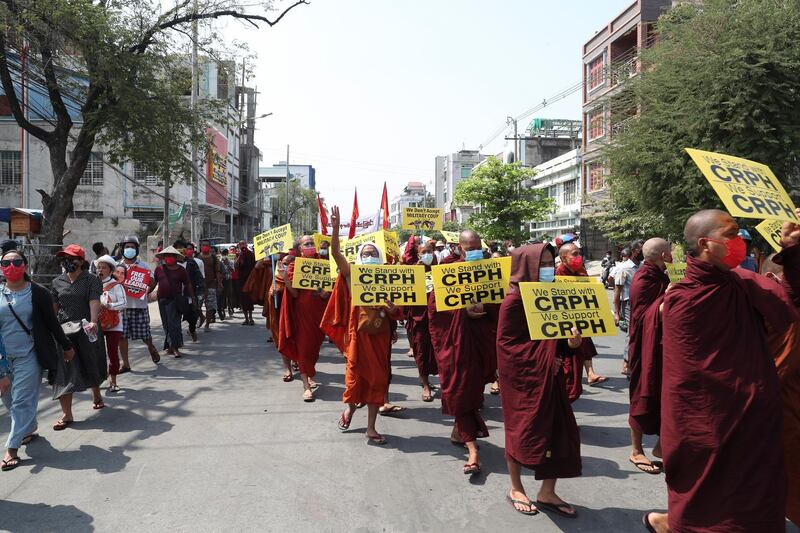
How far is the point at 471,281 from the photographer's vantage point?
4.92 metres

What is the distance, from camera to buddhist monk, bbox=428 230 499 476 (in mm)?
4645

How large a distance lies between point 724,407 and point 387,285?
307 centimetres

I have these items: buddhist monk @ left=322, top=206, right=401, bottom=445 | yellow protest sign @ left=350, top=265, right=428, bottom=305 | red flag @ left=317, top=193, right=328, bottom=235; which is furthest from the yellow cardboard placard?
red flag @ left=317, top=193, right=328, bottom=235

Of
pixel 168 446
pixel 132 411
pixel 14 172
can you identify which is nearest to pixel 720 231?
pixel 168 446

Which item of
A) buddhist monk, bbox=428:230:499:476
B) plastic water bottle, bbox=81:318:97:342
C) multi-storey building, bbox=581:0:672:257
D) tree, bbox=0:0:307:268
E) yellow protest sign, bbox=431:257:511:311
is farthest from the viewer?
multi-storey building, bbox=581:0:672:257

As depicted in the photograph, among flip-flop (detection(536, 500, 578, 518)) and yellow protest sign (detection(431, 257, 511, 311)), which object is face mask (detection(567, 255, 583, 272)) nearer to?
yellow protest sign (detection(431, 257, 511, 311))

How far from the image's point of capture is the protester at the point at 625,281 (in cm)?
862

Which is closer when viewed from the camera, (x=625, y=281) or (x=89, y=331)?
(x=89, y=331)

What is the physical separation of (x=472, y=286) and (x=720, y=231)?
218 centimetres

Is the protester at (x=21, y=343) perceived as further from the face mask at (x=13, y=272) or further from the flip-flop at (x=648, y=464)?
the flip-flop at (x=648, y=464)

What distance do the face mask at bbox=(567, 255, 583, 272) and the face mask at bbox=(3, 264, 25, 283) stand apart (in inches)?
209

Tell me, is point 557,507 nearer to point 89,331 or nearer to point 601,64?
point 89,331

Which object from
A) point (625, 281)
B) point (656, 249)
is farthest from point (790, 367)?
point (625, 281)

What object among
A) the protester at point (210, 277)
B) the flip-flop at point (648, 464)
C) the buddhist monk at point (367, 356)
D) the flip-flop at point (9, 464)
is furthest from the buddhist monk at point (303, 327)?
the protester at point (210, 277)
